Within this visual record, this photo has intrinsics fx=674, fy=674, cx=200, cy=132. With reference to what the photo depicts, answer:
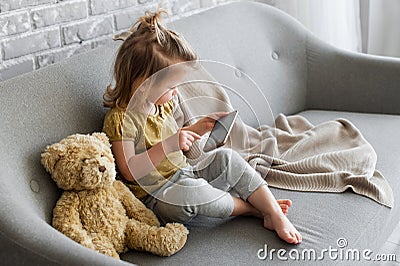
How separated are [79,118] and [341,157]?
0.81 meters

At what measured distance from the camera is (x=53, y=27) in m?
2.15

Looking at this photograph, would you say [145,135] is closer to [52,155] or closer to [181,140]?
[181,140]

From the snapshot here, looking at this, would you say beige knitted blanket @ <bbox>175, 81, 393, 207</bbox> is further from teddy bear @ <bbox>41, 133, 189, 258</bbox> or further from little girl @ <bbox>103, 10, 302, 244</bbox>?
teddy bear @ <bbox>41, 133, 189, 258</bbox>

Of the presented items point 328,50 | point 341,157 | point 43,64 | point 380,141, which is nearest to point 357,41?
point 328,50

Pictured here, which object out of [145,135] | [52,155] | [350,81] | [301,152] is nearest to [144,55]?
[145,135]

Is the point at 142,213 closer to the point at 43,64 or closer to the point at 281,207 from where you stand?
the point at 281,207

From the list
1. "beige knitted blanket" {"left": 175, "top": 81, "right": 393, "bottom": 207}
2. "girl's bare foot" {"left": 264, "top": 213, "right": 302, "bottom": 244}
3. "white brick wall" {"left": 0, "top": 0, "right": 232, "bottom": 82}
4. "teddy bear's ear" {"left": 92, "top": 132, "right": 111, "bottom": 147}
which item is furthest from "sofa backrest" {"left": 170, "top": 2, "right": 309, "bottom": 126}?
"teddy bear's ear" {"left": 92, "top": 132, "right": 111, "bottom": 147}

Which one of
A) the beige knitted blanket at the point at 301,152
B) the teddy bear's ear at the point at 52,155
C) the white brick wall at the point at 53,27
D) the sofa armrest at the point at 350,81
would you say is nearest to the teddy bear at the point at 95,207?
the teddy bear's ear at the point at 52,155

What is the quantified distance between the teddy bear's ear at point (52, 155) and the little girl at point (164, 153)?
177 millimetres

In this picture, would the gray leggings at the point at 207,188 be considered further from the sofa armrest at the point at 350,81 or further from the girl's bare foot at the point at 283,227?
the sofa armrest at the point at 350,81

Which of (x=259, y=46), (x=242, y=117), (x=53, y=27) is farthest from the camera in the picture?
(x=259, y=46)

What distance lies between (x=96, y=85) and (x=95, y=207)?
1.46 ft

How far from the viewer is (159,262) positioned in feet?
5.15

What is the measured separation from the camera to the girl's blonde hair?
1.72 m
